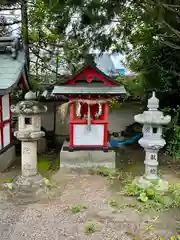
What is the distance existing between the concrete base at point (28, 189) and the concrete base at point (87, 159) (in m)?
1.59

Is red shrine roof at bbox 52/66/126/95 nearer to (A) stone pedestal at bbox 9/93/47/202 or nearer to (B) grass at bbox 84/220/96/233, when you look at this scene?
(A) stone pedestal at bbox 9/93/47/202

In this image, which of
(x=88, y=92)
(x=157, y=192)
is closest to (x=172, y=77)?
(x=88, y=92)

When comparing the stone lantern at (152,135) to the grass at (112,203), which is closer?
the grass at (112,203)

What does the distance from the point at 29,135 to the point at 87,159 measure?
2.21 m

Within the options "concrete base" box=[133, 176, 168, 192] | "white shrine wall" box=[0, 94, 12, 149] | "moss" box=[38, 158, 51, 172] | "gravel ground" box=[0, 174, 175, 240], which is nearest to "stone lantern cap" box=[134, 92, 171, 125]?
"concrete base" box=[133, 176, 168, 192]

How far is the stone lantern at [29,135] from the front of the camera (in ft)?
20.0

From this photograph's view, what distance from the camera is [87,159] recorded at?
25.6ft

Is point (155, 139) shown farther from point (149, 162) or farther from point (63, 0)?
point (63, 0)

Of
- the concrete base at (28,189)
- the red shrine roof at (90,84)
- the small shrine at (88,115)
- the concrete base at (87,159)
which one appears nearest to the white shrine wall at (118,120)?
the small shrine at (88,115)

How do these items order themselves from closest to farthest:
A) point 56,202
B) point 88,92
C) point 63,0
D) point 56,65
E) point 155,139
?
point 63,0 < point 56,202 < point 155,139 < point 88,92 < point 56,65

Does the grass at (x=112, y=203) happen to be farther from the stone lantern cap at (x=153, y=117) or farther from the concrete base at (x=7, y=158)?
the concrete base at (x=7, y=158)

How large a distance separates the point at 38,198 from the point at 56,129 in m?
5.82

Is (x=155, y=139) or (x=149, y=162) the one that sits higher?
(x=155, y=139)

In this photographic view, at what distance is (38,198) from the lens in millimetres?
5980
